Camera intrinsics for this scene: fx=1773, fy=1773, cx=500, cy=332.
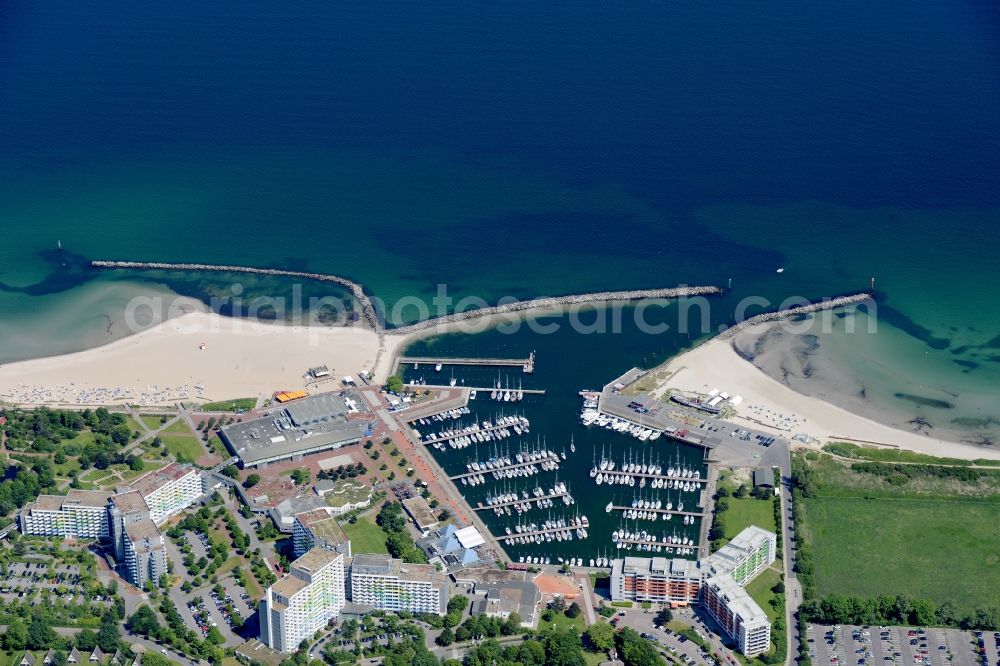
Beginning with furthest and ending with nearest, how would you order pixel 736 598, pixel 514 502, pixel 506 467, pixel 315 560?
1. pixel 506 467
2. pixel 514 502
3. pixel 736 598
4. pixel 315 560

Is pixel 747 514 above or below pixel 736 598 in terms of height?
above

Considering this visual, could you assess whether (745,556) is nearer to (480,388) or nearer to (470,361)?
(480,388)

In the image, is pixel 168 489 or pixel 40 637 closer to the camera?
pixel 40 637

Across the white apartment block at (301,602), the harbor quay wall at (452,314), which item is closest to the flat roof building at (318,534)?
the white apartment block at (301,602)

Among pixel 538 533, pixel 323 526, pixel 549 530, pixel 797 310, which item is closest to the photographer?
pixel 323 526

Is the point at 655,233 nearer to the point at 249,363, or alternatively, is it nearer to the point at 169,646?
the point at 249,363

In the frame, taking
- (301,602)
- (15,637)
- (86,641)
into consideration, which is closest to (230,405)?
(301,602)

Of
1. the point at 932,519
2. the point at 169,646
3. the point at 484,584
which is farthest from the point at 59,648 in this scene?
the point at 932,519

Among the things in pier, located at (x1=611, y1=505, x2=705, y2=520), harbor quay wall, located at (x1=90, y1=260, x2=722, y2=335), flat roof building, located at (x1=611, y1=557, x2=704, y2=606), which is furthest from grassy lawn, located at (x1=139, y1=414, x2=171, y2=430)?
flat roof building, located at (x1=611, y1=557, x2=704, y2=606)
